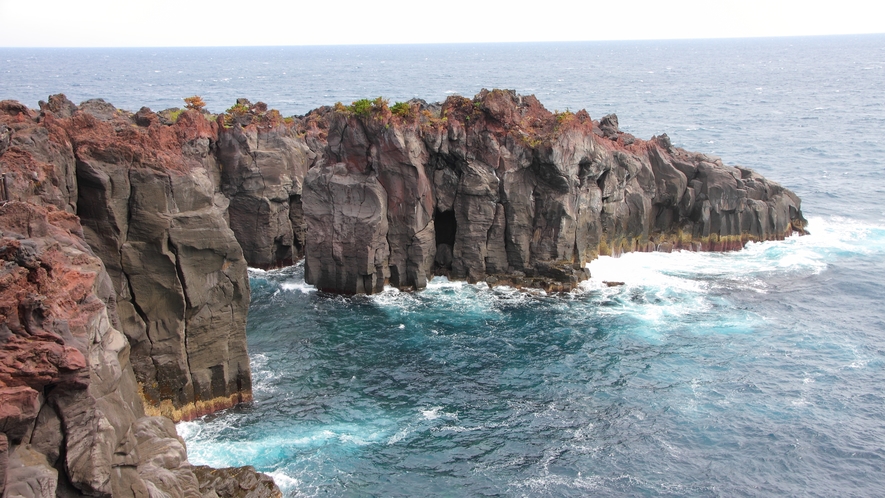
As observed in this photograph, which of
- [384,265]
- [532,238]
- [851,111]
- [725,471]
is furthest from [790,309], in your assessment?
[851,111]

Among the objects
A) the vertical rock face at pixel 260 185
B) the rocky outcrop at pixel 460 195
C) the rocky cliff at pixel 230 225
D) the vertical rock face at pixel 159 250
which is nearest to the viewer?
the rocky cliff at pixel 230 225

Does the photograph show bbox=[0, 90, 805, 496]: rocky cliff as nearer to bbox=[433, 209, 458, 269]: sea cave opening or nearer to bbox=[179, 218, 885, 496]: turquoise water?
bbox=[433, 209, 458, 269]: sea cave opening

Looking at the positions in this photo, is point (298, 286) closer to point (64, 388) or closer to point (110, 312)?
point (110, 312)

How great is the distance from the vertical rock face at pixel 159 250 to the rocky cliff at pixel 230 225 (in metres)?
0.11

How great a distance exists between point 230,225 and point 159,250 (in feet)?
102

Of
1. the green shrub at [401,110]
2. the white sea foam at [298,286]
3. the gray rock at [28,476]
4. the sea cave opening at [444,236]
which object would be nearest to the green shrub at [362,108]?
the green shrub at [401,110]

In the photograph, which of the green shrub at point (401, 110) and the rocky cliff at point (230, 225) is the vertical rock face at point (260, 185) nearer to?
the rocky cliff at point (230, 225)

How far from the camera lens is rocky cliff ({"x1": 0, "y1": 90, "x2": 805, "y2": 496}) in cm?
2355

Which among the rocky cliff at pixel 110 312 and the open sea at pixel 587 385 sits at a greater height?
the rocky cliff at pixel 110 312

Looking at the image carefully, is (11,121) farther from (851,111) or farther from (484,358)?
(851,111)

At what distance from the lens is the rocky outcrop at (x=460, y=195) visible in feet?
217

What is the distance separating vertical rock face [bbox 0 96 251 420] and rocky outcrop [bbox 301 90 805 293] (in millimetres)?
21863

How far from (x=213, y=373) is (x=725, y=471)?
3004 centimetres

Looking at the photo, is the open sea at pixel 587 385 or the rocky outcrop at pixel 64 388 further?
the open sea at pixel 587 385
